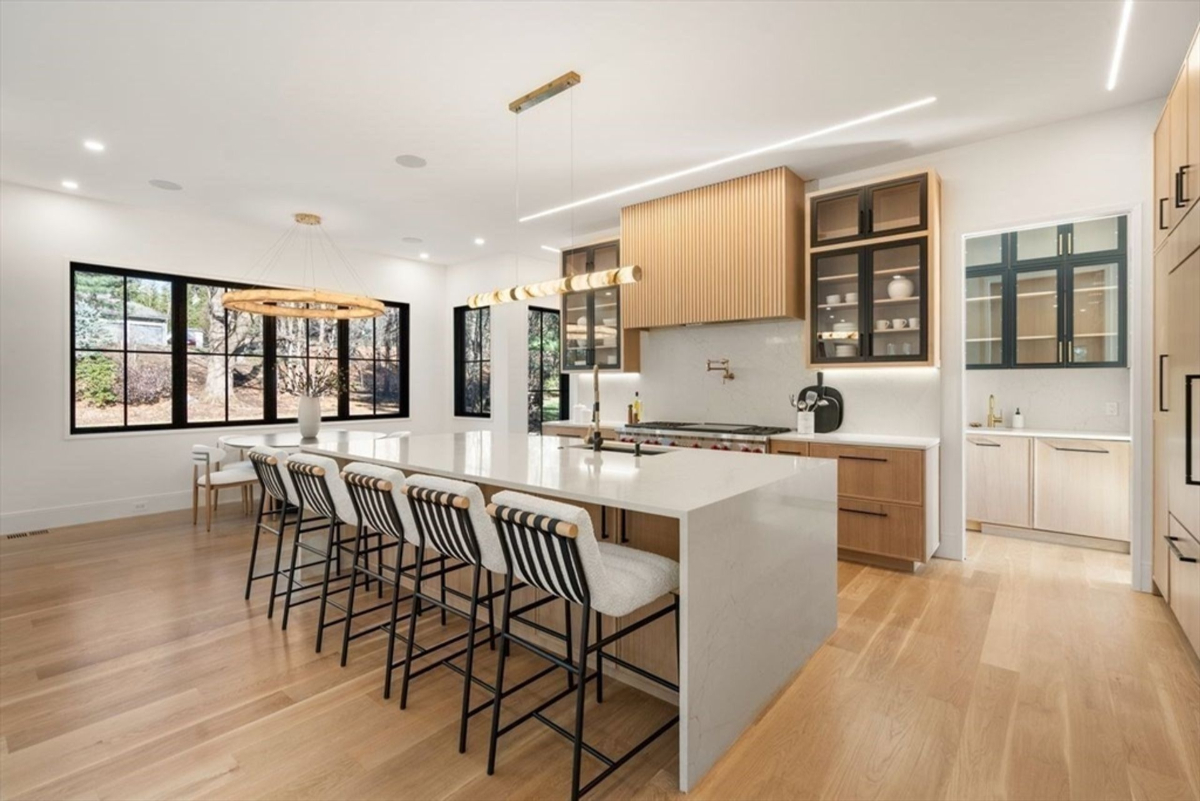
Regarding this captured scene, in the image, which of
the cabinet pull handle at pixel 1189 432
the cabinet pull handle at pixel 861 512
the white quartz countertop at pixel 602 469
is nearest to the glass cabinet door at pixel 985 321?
the cabinet pull handle at pixel 861 512

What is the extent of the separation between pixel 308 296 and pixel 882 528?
4480 millimetres

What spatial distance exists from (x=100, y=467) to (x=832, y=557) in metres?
6.15

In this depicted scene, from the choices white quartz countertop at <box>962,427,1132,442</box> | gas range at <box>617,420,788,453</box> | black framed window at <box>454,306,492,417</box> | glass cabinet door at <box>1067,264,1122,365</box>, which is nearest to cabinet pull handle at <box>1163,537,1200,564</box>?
white quartz countertop at <box>962,427,1132,442</box>

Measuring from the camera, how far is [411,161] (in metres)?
4.24

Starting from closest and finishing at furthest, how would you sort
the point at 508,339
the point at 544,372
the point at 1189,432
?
the point at 1189,432 < the point at 508,339 < the point at 544,372

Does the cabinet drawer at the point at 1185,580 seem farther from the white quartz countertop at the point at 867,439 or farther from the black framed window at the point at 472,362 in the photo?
the black framed window at the point at 472,362

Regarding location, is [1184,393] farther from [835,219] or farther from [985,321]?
[985,321]

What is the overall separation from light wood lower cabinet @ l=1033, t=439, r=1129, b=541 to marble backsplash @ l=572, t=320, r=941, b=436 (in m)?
1.19

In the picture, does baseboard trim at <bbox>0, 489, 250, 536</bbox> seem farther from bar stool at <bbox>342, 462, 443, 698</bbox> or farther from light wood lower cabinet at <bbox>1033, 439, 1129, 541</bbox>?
light wood lower cabinet at <bbox>1033, 439, 1129, 541</bbox>

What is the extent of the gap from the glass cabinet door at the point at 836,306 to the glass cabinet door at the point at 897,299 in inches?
4.8

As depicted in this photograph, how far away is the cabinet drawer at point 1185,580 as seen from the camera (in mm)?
2389

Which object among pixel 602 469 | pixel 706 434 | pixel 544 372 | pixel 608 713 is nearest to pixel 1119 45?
pixel 706 434

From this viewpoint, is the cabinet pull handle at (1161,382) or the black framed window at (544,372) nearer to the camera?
the cabinet pull handle at (1161,382)

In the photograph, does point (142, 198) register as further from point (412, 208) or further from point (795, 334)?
point (795, 334)
